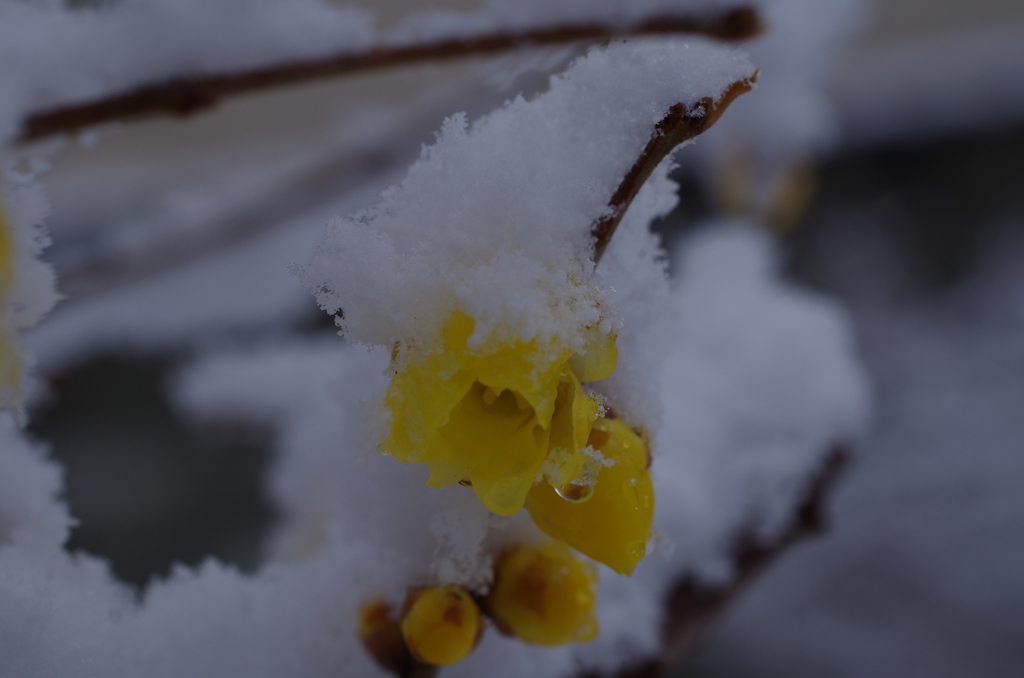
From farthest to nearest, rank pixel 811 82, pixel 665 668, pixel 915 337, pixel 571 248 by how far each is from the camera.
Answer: pixel 915 337
pixel 811 82
pixel 665 668
pixel 571 248

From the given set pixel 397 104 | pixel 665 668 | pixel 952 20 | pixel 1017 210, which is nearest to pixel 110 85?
pixel 665 668

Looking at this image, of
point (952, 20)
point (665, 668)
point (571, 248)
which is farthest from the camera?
point (952, 20)

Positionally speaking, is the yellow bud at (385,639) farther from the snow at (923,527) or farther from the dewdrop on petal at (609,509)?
the snow at (923,527)

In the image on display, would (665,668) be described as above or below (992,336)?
below

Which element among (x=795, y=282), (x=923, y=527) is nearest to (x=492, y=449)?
(x=923, y=527)

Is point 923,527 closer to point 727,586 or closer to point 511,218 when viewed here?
point 727,586

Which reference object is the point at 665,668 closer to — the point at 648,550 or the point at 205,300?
the point at 648,550

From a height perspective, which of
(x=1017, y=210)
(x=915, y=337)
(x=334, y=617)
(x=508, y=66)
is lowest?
(x=334, y=617)
